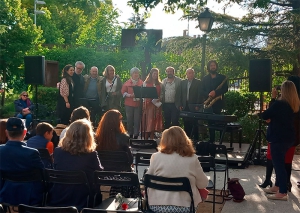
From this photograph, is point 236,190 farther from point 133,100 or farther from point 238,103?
point 238,103

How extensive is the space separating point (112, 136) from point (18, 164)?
4.66 feet

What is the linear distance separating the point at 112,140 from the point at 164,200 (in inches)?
63.4

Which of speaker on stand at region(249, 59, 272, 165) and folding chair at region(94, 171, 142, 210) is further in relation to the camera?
speaker on stand at region(249, 59, 272, 165)

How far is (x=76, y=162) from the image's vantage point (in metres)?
4.86

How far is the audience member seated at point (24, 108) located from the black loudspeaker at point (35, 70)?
144 centimetres

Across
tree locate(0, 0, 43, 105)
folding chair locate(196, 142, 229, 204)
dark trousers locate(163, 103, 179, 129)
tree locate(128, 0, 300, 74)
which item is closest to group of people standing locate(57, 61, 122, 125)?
dark trousers locate(163, 103, 179, 129)

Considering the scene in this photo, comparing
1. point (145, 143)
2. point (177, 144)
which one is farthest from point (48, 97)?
point (177, 144)

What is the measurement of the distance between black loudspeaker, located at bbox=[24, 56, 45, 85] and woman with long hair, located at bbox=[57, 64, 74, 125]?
1.72ft

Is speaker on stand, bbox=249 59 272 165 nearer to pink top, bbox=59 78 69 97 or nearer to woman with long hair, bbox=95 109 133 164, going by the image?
woman with long hair, bbox=95 109 133 164

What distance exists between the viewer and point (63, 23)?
44125mm

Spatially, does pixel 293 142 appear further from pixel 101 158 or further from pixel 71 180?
pixel 71 180

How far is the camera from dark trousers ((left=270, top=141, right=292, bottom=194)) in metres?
6.50

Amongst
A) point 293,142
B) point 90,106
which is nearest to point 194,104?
point 90,106

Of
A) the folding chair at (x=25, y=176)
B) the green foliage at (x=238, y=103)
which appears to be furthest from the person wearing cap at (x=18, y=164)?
the green foliage at (x=238, y=103)
